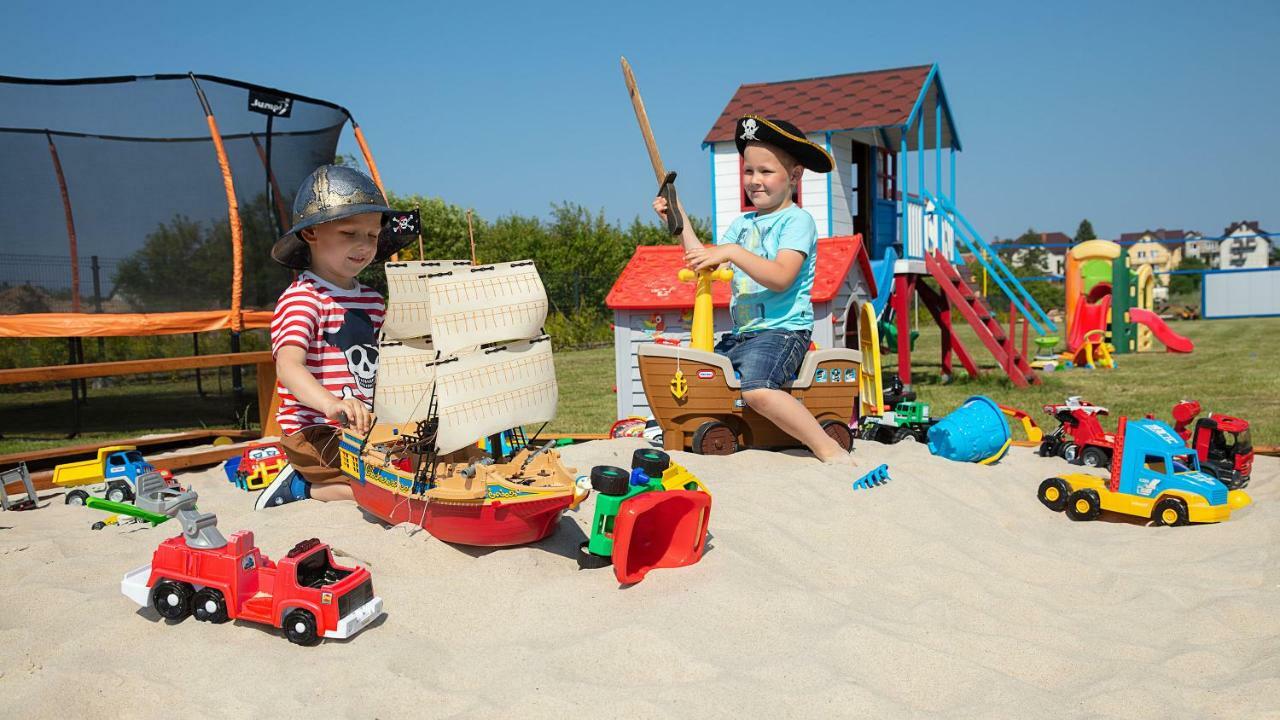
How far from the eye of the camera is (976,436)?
4.45 meters

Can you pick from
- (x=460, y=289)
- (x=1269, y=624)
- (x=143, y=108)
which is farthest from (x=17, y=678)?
(x=143, y=108)

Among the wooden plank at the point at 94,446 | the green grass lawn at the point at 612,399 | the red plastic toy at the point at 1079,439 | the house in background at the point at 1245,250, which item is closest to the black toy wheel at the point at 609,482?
the red plastic toy at the point at 1079,439

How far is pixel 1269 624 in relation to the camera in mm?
2490

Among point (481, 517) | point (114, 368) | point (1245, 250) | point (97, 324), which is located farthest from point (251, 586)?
point (1245, 250)

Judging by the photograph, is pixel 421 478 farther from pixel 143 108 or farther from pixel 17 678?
pixel 143 108

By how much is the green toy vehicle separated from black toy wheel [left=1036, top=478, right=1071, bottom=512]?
1.08 metres

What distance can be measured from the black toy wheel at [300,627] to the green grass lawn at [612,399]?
4308mm

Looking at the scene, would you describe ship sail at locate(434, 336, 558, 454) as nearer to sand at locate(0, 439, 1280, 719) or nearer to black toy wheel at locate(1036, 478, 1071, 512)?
sand at locate(0, 439, 1280, 719)

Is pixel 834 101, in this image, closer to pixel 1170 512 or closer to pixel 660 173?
pixel 660 173

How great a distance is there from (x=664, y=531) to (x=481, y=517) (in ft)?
1.79

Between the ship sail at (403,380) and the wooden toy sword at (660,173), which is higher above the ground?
the wooden toy sword at (660,173)

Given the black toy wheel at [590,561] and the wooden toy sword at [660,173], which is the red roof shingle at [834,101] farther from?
the black toy wheel at [590,561]

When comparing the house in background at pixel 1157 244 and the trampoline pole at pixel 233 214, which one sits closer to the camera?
the trampoline pole at pixel 233 214

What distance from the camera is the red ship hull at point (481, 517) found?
2.68 metres
